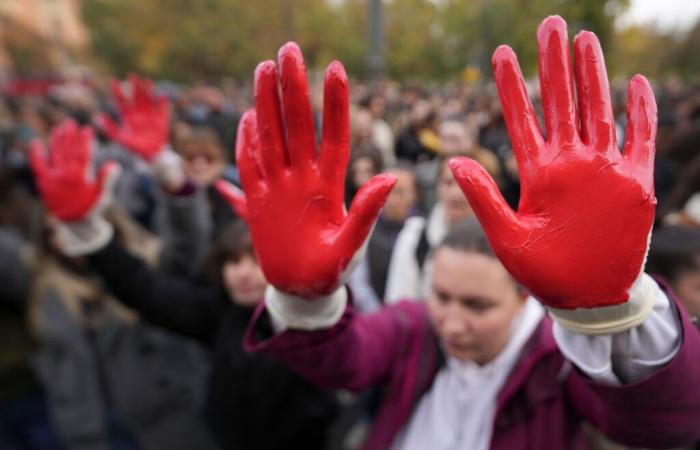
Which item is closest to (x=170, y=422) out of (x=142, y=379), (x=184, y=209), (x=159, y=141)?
(x=142, y=379)

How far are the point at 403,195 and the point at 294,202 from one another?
208 cm

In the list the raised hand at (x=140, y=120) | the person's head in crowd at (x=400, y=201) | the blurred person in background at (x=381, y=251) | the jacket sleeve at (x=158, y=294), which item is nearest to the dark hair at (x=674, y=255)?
the blurred person in background at (x=381, y=251)

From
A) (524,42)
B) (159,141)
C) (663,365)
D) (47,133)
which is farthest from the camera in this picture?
(47,133)

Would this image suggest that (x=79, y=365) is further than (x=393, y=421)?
Yes

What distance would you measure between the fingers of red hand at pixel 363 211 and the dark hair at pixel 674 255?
121cm

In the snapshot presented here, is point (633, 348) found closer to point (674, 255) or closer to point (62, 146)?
point (674, 255)

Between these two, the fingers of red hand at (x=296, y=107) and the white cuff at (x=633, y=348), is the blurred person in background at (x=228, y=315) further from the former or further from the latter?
the white cuff at (x=633, y=348)

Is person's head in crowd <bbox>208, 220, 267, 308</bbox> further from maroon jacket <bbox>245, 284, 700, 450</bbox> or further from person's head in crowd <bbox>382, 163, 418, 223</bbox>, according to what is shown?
person's head in crowd <bbox>382, 163, 418, 223</bbox>

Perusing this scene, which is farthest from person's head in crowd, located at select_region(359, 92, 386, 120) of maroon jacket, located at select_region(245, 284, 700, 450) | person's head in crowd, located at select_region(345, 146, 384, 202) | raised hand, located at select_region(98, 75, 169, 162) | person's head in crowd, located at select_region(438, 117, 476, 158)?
maroon jacket, located at select_region(245, 284, 700, 450)

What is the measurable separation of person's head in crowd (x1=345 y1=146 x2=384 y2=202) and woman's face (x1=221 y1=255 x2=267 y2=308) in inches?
50.3

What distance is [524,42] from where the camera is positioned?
468 centimetres

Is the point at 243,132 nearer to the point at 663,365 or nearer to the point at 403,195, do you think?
the point at 663,365

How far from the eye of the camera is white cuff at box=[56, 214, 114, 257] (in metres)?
1.87

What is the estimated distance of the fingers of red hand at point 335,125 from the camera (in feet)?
2.89
